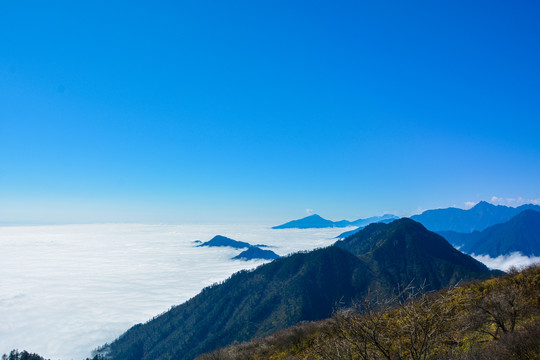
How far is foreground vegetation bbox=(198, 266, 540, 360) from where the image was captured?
408 inches

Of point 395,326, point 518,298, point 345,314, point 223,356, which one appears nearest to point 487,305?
point 518,298

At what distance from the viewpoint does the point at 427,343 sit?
392 inches

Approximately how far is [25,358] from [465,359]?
16854 centimetres

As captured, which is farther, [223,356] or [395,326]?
[223,356]

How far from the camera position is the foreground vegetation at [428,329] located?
1038 centimetres

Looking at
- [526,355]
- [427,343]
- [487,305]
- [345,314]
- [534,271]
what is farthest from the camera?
[534,271]

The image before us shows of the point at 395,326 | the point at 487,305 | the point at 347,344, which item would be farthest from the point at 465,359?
the point at 487,305

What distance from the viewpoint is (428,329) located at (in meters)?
10.2

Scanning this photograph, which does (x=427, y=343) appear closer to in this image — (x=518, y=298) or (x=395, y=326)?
(x=395, y=326)

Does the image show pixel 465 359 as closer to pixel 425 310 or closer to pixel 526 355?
pixel 526 355

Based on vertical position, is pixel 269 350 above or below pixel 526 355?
below

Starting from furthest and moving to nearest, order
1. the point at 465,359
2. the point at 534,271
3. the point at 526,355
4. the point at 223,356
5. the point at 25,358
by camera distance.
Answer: the point at 25,358 < the point at 223,356 < the point at 534,271 < the point at 526,355 < the point at 465,359

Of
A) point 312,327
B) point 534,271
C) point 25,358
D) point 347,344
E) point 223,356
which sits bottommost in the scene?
point 25,358

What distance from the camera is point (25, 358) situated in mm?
117625
